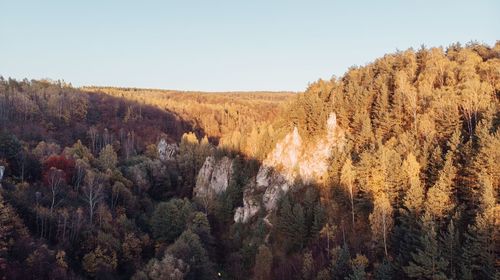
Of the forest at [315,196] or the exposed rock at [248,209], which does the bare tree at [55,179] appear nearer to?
the forest at [315,196]

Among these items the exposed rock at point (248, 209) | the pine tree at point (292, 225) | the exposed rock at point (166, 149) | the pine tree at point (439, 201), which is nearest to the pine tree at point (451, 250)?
the pine tree at point (439, 201)

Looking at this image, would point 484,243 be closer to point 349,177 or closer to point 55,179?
point 349,177

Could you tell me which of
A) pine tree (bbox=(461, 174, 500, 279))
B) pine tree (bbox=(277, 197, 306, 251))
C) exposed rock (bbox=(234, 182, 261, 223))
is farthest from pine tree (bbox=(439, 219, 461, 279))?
exposed rock (bbox=(234, 182, 261, 223))

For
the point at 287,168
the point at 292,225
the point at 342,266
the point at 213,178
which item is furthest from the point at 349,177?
the point at 213,178

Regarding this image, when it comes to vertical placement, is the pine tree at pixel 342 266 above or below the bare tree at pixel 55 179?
below

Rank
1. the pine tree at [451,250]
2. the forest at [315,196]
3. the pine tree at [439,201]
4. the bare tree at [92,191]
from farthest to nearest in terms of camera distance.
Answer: the bare tree at [92,191], the forest at [315,196], the pine tree at [439,201], the pine tree at [451,250]

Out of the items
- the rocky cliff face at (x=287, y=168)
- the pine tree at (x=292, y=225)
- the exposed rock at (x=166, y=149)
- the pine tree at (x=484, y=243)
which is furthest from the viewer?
the exposed rock at (x=166, y=149)
